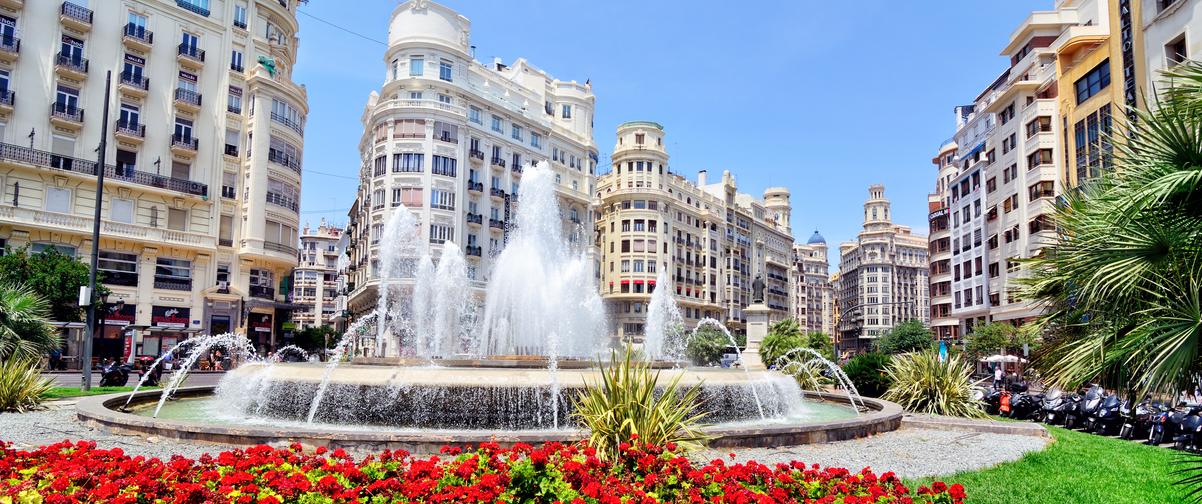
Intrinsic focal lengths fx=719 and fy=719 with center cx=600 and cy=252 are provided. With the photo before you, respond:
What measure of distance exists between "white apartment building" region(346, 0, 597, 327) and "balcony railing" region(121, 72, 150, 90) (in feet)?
53.5

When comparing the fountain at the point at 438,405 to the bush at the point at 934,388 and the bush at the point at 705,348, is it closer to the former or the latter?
the bush at the point at 934,388

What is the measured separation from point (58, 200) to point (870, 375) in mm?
38868

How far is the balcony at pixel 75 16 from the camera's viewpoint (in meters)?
37.1

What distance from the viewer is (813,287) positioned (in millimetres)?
175750

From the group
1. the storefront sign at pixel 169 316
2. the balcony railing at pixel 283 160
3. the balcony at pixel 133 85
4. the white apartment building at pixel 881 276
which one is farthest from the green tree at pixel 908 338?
the white apartment building at pixel 881 276

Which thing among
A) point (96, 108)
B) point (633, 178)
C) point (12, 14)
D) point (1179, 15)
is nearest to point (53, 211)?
point (96, 108)

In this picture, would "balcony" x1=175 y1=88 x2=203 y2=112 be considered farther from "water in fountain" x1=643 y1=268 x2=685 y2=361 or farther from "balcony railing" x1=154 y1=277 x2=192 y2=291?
"water in fountain" x1=643 y1=268 x2=685 y2=361

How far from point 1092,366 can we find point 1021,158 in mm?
47324

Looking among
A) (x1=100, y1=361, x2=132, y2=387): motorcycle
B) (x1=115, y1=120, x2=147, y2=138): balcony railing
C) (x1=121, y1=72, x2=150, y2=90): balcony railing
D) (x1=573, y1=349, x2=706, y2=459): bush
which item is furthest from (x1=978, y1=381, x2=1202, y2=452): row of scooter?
(x1=121, y1=72, x2=150, y2=90): balcony railing

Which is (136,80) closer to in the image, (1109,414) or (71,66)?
(71,66)

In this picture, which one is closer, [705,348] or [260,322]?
[260,322]

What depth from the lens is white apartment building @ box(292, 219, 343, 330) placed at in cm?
11238

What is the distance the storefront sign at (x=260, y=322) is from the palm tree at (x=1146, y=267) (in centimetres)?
4421

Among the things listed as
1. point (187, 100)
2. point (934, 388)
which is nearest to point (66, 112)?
point (187, 100)
